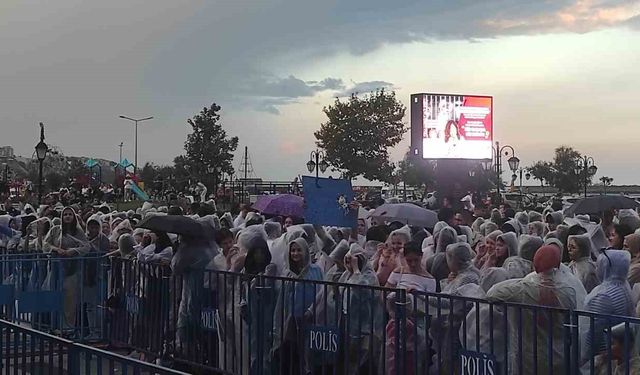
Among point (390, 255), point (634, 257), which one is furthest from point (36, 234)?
point (634, 257)

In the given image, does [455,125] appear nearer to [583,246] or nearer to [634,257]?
[583,246]

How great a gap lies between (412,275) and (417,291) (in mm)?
741

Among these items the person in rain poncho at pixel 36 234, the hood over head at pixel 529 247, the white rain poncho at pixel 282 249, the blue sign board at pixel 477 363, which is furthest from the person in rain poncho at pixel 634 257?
the person in rain poncho at pixel 36 234

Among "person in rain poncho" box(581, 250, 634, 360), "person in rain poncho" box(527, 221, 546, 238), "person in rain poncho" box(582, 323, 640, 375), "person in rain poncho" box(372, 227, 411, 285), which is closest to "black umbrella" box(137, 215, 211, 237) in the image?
"person in rain poncho" box(372, 227, 411, 285)

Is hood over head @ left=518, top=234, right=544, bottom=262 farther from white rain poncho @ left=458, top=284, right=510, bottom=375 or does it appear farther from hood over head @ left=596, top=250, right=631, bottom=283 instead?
white rain poncho @ left=458, top=284, right=510, bottom=375

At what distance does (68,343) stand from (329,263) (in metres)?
4.20

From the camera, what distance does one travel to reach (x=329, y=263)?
8.41 meters

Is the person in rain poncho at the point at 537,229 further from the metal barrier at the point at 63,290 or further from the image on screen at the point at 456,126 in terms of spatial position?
the image on screen at the point at 456,126

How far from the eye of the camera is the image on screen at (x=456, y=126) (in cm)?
3241

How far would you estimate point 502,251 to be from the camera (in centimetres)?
778

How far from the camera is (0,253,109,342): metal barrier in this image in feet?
33.8

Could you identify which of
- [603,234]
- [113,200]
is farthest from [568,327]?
[113,200]

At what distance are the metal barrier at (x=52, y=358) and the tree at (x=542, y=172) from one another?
85.8 m

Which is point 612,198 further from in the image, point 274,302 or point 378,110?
point 378,110
